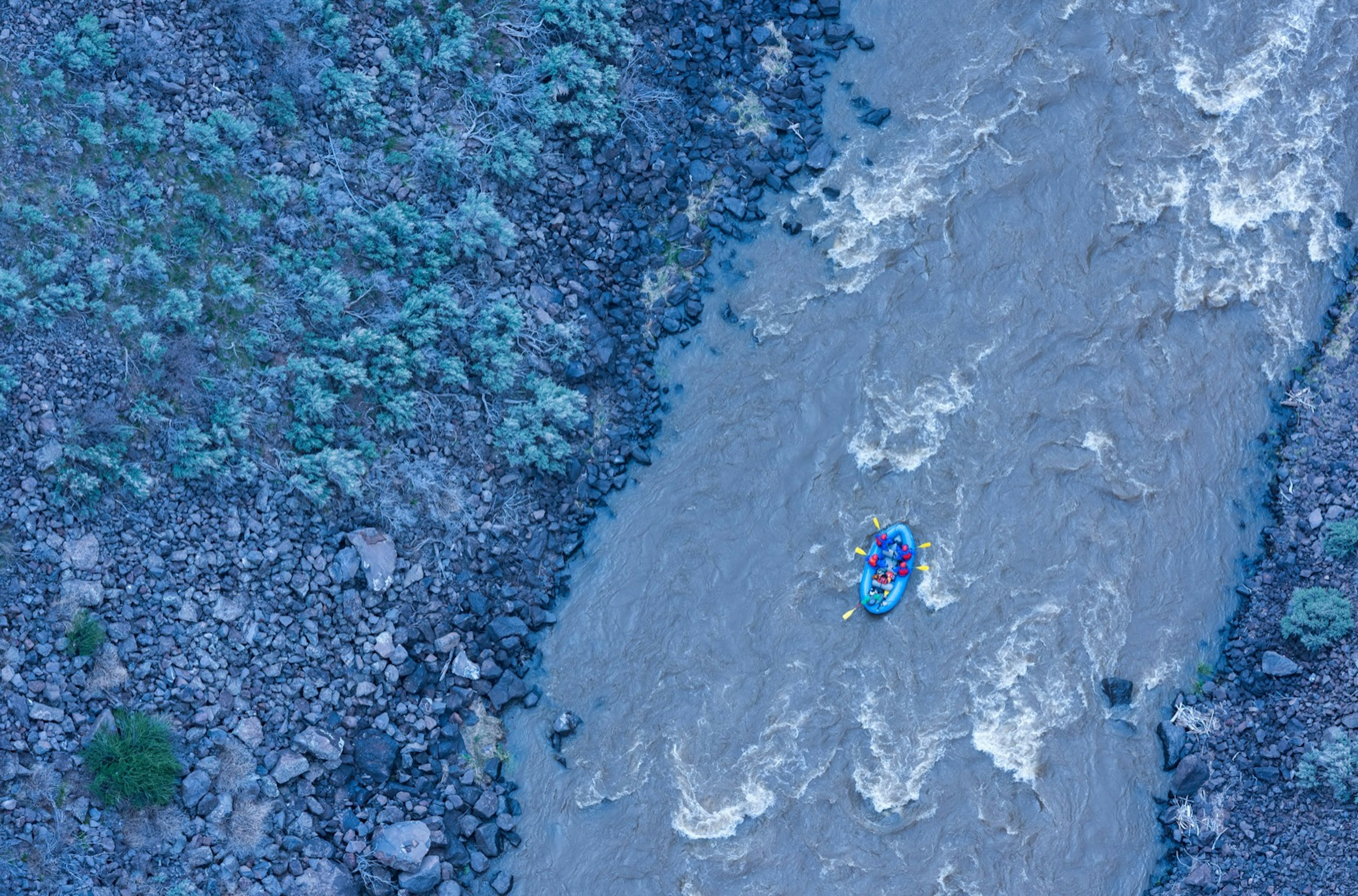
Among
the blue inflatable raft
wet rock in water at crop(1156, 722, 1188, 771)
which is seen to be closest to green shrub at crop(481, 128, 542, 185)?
the blue inflatable raft

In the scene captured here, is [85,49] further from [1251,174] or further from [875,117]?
[1251,174]

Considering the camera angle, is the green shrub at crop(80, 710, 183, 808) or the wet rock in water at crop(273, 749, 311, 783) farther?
the wet rock in water at crop(273, 749, 311, 783)

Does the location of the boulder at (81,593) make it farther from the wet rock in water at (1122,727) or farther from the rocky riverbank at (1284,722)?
the rocky riverbank at (1284,722)

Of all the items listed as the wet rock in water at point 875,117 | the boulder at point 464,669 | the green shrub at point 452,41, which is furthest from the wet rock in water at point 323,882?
the wet rock in water at point 875,117

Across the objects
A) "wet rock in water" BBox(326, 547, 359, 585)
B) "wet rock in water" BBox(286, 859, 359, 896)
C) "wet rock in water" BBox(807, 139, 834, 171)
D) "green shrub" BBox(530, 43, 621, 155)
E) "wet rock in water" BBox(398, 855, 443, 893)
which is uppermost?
"wet rock in water" BBox(807, 139, 834, 171)

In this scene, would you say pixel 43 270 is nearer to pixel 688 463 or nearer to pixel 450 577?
pixel 450 577

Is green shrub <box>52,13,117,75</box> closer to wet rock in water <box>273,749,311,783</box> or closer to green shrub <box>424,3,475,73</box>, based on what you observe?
green shrub <box>424,3,475,73</box>

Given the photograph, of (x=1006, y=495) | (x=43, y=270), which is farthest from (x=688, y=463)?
(x=43, y=270)

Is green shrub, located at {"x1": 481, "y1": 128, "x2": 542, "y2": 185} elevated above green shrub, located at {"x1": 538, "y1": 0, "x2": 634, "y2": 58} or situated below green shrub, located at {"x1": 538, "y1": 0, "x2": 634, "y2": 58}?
below
